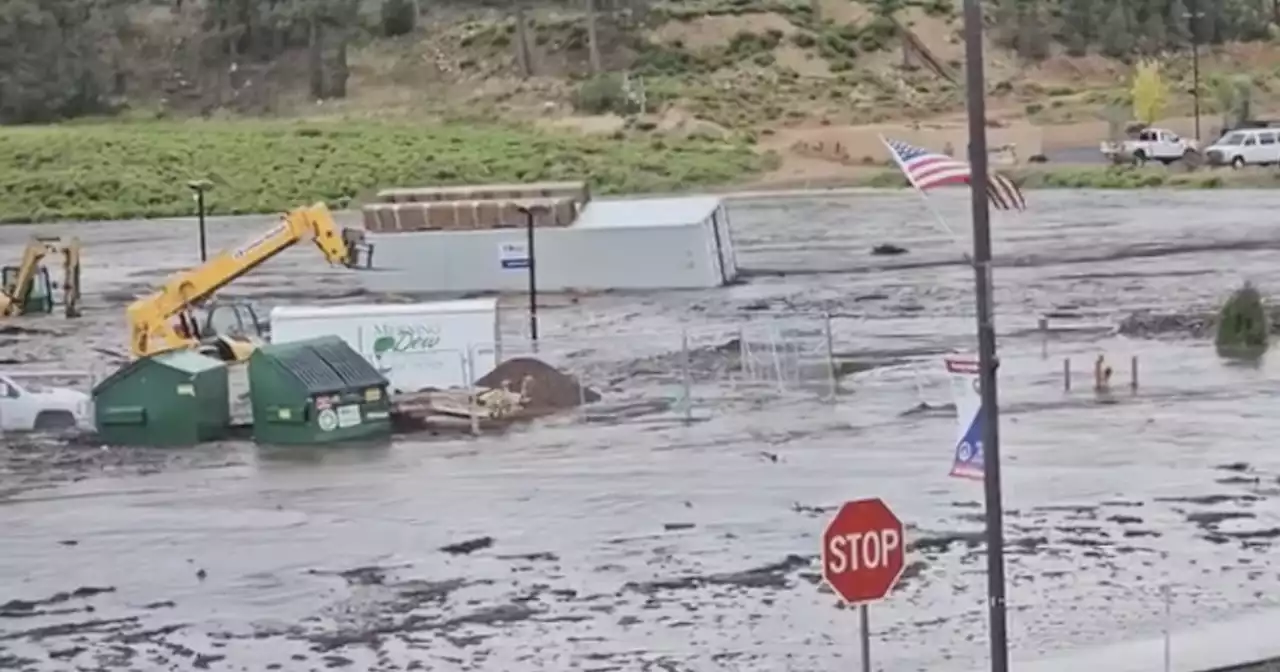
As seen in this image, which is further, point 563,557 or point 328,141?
point 328,141

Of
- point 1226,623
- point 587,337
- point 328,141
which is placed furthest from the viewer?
point 328,141

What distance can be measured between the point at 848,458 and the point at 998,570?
13.6 meters

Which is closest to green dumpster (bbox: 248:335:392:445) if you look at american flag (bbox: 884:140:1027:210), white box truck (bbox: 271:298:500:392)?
white box truck (bbox: 271:298:500:392)

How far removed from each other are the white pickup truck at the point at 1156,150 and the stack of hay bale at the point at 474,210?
34.2 metres

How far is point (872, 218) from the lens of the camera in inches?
2516

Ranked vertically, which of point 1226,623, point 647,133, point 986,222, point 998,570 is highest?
point 647,133

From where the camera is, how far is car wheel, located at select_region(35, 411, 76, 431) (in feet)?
96.1

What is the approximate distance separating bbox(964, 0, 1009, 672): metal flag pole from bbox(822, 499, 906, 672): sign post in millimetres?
573

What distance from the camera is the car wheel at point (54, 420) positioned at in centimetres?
2930

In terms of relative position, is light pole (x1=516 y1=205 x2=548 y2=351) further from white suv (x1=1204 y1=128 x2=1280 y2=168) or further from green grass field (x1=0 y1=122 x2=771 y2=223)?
white suv (x1=1204 y1=128 x2=1280 y2=168)

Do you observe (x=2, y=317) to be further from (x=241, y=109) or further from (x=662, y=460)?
(x=241, y=109)

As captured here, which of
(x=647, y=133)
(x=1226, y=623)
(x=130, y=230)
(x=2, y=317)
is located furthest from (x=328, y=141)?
(x=1226, y=623)

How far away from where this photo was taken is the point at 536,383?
96.8 ft

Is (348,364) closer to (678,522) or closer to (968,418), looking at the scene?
(678,522)
